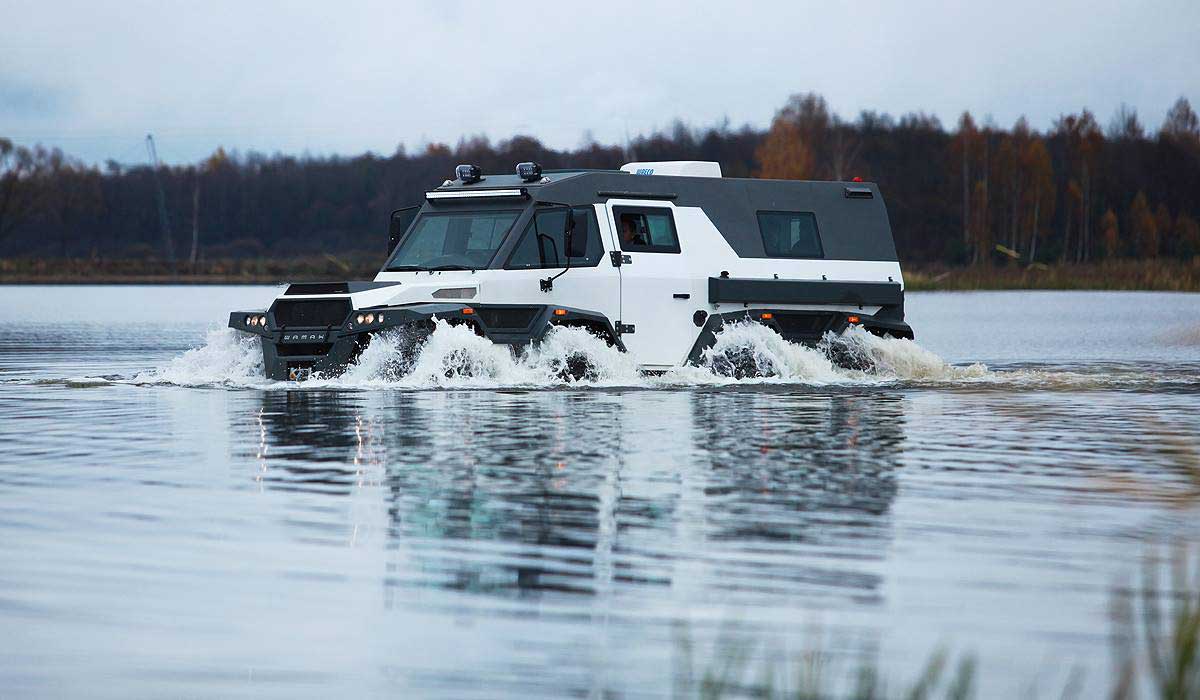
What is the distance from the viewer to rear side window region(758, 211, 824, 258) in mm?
20312

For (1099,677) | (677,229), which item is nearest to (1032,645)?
(1099,677)

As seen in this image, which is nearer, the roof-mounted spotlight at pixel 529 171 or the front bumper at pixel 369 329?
the front bumper at pixel 369 329

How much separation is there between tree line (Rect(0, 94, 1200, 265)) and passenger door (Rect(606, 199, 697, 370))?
66.2 metres

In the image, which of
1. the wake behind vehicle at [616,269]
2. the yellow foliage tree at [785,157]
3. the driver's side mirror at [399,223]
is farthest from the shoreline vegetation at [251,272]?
the driver's side mirror at [399,223]

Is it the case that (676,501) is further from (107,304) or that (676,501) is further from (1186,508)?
(107,304)

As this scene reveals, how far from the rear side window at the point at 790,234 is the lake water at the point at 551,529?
2261mm

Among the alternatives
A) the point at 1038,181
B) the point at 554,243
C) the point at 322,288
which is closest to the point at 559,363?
the point at 554,243

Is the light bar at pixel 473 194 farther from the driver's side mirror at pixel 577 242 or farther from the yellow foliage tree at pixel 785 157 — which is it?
the yellow foliage tree at pixel 785 157

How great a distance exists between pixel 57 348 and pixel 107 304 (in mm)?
30214

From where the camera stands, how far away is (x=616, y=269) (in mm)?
18938

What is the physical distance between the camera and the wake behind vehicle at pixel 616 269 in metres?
18.3

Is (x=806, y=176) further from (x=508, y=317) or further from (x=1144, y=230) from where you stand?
(x=508, y=317)

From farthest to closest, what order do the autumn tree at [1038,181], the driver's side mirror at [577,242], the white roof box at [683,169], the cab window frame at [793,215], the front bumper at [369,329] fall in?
the autumn tree at [1038,181]
the white roof box at [683,169]
the cab window frame at [793,215]
the driver's side mirror at [577,242]
the front bumper at [369,329]

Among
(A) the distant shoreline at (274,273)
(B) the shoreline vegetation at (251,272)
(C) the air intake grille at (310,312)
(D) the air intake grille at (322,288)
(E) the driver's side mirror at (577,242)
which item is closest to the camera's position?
(C) the air intake grille at (310,312)
